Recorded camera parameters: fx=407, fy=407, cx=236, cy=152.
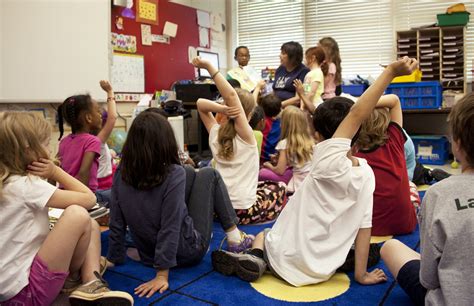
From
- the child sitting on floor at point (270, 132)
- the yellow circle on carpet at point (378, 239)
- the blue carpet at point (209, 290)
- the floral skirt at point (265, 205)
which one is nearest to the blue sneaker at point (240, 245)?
the blue carpet at point (209, 290)

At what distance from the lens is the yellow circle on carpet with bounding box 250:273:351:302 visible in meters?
1.36

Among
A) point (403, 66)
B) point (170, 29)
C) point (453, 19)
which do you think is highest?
point (170, 29)

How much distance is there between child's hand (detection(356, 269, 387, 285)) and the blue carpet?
0.06 ft

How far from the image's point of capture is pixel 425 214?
95 cm

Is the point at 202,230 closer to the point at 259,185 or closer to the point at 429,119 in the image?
the point at 259,185

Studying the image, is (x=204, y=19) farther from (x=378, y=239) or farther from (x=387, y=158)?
(x=378, y=239)

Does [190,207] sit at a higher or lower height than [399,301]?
higher

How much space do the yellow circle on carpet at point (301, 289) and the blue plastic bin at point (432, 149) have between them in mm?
3344

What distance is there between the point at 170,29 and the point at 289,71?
1.76m

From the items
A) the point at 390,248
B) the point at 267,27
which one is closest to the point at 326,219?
the point at 390,248

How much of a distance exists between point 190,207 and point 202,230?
106mm

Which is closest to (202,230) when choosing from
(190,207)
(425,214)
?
(190,207)

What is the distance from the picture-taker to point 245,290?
1.42 meters

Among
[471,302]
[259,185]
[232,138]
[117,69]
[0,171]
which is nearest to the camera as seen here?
[471,302]
